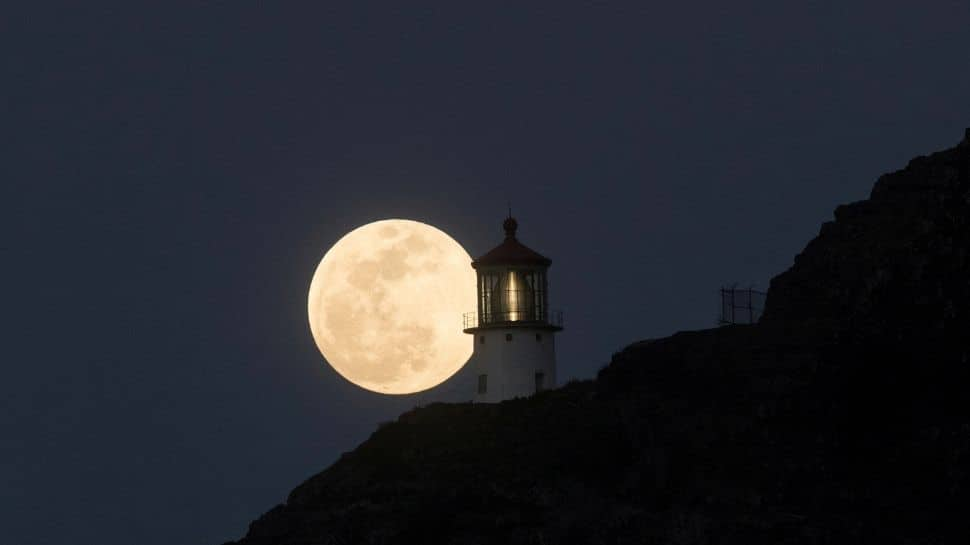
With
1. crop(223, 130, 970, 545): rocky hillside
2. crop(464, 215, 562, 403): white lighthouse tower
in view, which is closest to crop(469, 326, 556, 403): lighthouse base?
crop(464, 215, 562, 403): white lighthouse tower

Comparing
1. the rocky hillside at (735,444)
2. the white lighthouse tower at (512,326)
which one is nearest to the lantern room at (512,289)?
the white lighthouse tower at (512,326)

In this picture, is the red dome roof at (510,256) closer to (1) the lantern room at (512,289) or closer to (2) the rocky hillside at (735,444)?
(1) the lantern room at (512,289)

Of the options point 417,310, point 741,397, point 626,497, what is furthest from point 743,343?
point 417,310

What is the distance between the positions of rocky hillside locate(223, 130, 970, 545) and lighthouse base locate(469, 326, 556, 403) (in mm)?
8439

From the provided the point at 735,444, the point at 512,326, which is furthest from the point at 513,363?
the point at 735,444

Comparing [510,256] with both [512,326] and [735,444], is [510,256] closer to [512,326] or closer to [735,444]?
[512,326]

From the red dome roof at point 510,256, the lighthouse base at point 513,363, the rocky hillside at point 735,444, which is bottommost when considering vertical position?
the rocky hillside at point 735,444

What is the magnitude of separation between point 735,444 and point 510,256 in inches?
797

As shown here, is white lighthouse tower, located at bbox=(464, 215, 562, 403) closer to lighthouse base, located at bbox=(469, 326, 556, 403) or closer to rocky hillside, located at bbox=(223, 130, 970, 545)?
lighthouse base, located at bbox=(469, 326, 556, 403)

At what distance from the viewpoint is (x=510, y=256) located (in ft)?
299

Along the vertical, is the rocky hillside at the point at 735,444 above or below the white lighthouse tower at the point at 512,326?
below

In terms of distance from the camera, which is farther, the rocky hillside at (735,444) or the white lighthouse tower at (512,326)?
the white lighthouse tower at (512,326)

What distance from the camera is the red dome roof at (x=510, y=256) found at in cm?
9100

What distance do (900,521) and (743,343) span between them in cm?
1012
